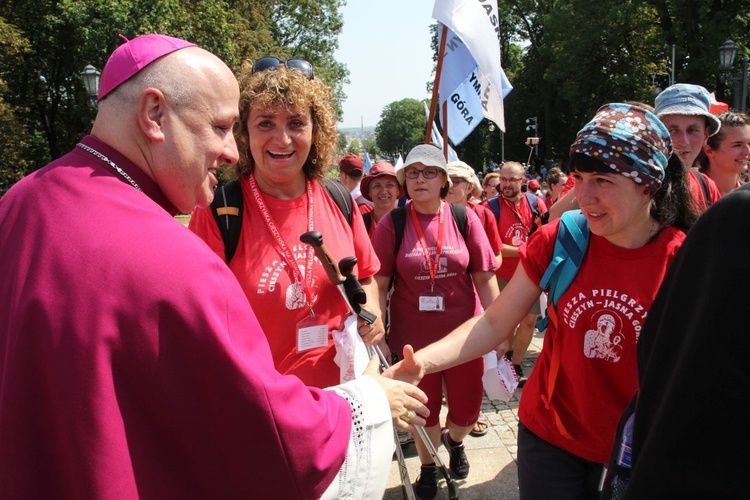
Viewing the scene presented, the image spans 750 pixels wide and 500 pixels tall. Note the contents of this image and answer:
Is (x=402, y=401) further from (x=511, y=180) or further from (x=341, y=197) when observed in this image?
(x=511, y=180)

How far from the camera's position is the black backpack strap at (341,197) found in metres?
2.95

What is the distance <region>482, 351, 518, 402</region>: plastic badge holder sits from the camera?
10.8 ft

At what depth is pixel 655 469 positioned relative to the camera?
96 centimetres

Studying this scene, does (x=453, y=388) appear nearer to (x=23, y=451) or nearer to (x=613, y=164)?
(x=613, y=164)

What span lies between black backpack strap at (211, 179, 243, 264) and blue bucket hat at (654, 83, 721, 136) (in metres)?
2.43

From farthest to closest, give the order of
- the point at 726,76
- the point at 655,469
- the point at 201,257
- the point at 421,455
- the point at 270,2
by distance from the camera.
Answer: the point at 270,2
the point at 726,76
the point at 421,455
the point at 201,257
the point at 655,469

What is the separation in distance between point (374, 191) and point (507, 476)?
9.61 feet

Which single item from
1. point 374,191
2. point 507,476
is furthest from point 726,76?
point 507,476

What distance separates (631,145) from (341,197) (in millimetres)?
1413

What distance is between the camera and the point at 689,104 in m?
3.29

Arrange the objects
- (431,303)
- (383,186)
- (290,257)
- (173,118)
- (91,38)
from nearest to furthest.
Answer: (173,118) < (290,257) < (431,303) < (383,186) < (91,38)

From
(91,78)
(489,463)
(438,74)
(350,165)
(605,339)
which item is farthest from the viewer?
(91,78)

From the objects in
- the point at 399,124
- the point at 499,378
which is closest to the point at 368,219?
the point at 499,378

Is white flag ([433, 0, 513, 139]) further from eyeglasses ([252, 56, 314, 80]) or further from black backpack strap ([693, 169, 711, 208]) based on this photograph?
eyeglasses ([252, 56, 314, 80])
